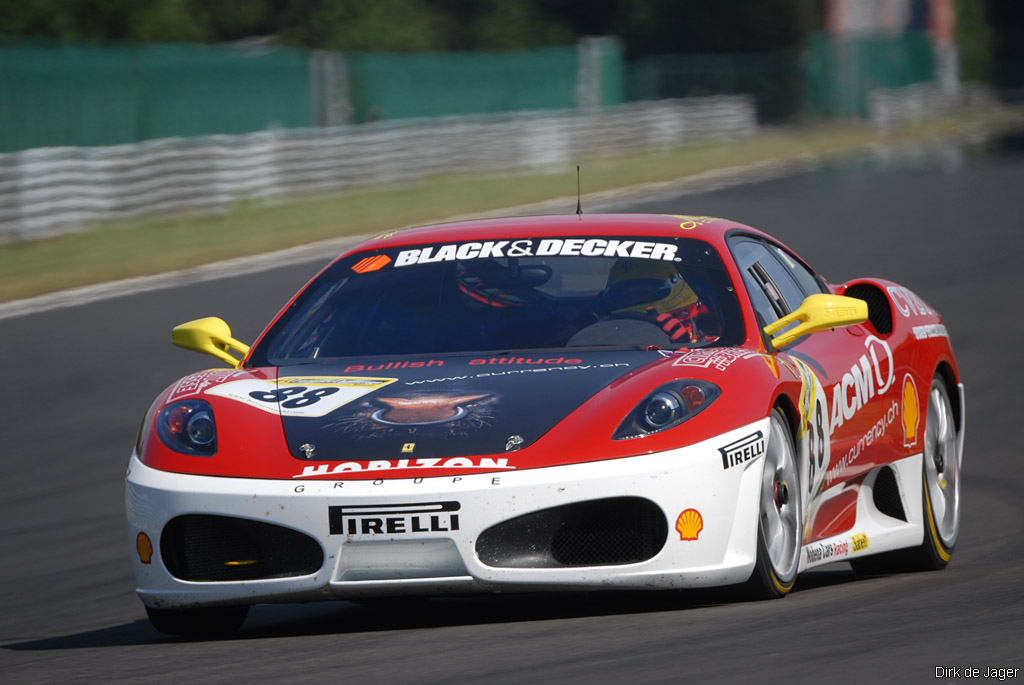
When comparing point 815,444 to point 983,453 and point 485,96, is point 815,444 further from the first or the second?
point 485,96

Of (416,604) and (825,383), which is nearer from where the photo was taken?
(825,383)

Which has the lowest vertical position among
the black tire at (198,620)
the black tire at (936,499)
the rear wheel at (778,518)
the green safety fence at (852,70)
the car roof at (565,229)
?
the green safety fence at (852,70)

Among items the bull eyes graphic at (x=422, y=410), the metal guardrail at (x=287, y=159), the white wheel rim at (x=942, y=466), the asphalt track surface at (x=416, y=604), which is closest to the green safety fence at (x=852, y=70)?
the metal guardrail at (x=287, y=159)

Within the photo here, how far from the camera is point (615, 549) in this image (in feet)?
15.7

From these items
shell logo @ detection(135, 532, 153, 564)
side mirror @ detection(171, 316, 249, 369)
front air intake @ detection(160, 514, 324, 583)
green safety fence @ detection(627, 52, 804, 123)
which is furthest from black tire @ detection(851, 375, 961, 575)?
green safety fence @ detection(627, 52, 804, 123)

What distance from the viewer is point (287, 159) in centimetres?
2372

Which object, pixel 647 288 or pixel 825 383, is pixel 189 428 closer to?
pixel 647 288

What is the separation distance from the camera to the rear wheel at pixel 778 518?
5000mm

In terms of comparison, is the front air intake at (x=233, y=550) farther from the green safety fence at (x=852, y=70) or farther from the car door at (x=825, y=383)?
the green safety fence at (x=852, y=70)

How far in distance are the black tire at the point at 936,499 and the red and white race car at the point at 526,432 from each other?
0.15 meters

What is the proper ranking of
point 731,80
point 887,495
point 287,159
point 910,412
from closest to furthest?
point 887,495 < point 910,412 < point 287,159 < point 731,80

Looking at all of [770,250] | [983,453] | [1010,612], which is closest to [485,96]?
[983,453]

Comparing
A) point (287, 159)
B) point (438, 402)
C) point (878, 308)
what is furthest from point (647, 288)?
point (287, 159)

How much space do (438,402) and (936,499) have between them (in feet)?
8.24
